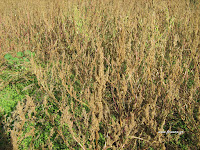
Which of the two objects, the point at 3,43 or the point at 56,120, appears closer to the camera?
the point at 56,120

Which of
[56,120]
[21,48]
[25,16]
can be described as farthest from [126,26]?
[25,16]

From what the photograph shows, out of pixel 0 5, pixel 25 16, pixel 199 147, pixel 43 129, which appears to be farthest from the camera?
pixel 0 5

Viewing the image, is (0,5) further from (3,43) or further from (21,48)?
(21,48)

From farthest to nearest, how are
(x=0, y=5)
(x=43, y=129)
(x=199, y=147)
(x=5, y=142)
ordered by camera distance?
1. (x=0, y=5)
2. (x=43, y=129)
3. (x=5, y=142)
4. (x=199, y=147)

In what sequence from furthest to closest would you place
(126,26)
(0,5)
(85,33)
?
(0,5)
(85,33)
(126,26)

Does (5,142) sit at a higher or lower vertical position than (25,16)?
lower

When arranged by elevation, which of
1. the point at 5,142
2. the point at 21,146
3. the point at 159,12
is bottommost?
the point at 21,146

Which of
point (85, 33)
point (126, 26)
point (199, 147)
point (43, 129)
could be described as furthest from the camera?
point (85, 33)

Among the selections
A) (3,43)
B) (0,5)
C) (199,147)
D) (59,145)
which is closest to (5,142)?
(59,145)

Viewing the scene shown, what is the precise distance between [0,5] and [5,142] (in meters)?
5.02

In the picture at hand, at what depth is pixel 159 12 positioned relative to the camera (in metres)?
2.86

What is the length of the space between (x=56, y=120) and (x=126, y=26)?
139 cm

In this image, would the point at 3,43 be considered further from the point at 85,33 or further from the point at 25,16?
the point at 85,33

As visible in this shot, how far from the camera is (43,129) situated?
1784mm
